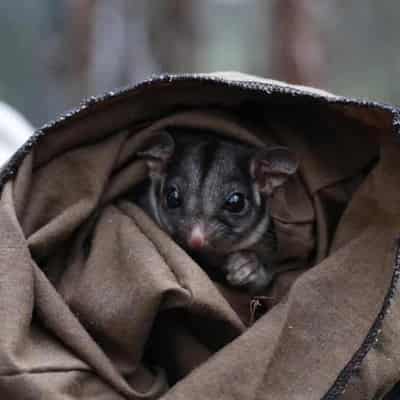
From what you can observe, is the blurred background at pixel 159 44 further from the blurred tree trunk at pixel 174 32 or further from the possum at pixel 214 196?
the possum at pixel 214 196

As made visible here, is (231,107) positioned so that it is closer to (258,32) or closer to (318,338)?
(318,338)

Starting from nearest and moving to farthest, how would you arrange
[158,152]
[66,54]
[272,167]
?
[272,167] < [158,152] < [66,54]

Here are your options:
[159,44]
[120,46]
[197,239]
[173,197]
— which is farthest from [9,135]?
[159,44]

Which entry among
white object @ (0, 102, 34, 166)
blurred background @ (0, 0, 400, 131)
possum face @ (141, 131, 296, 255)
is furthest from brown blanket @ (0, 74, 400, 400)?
blurred background @ (0, 0, 400, 131)

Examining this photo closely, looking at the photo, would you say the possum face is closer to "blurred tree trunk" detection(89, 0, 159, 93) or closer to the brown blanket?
the brown blanket

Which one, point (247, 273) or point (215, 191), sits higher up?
point (215, 191)

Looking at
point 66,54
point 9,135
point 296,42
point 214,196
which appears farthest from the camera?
point 66,54

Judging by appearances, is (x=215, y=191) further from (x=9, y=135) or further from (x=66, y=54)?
(x=66, y=54)

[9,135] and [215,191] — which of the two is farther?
[9,135]
